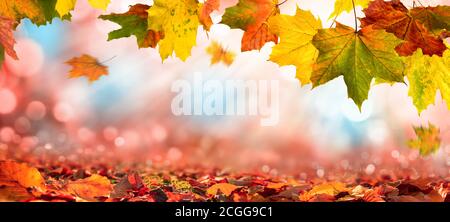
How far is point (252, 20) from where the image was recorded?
0.90 m

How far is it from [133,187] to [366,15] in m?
1.08

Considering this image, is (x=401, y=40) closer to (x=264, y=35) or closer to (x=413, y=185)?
(x=264, y=35)

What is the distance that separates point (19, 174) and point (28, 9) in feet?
1.57

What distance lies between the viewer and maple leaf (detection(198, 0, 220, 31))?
34.7 inches

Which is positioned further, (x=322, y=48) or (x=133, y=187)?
(x=133, y=187)

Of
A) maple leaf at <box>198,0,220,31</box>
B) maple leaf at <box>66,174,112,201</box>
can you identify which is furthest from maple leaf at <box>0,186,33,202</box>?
maple leaf at <box>198,0,220,31</box>

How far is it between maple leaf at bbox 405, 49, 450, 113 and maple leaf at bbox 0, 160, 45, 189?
88 centimetres

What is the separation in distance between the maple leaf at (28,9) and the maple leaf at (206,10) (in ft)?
0.88

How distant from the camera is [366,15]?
0.78 metres

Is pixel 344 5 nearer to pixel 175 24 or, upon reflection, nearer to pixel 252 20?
pixel 252 20

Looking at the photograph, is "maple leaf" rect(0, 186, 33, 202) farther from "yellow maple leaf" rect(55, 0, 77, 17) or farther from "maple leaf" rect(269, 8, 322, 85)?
"maple leaf" rect(269, 8, 322, 85)

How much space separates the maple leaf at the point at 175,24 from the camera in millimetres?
910
